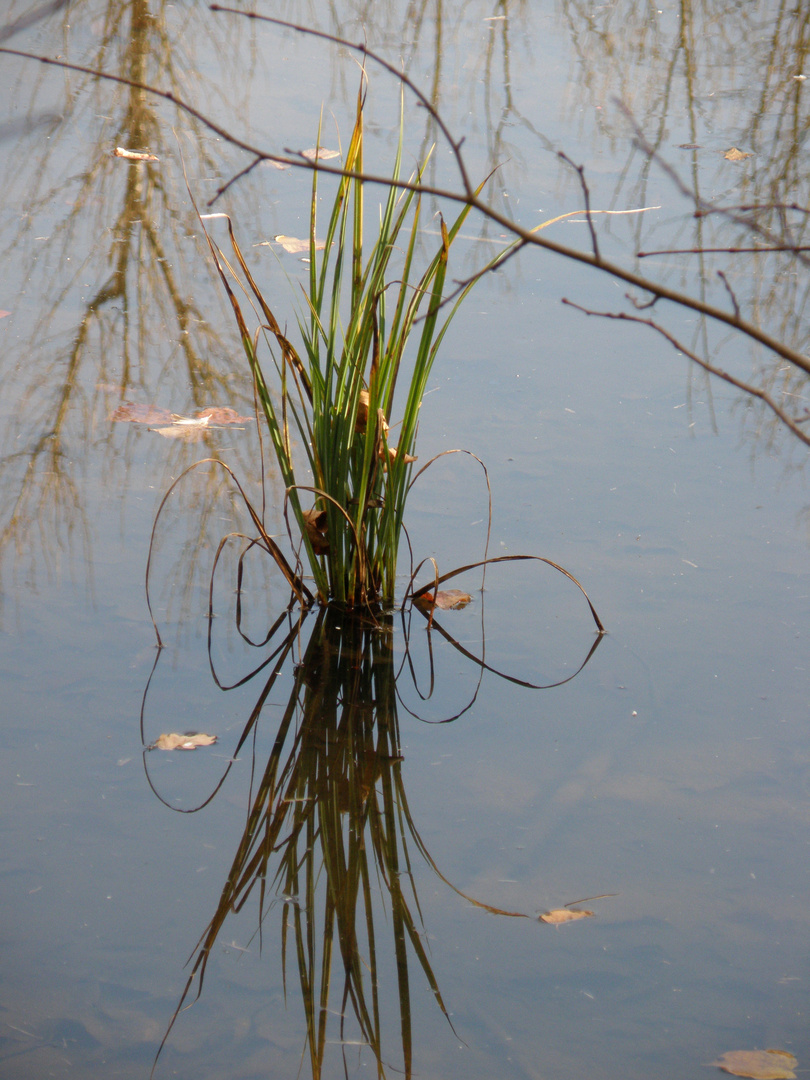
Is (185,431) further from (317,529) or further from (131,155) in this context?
(131,155)

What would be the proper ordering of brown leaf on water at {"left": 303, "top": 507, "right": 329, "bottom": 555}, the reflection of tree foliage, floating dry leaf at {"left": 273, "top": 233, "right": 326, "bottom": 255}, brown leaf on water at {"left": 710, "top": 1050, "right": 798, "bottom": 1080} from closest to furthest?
brown leaf on water at {"left": 710, "top": 1050, "right": 798, "bottom": 1080}, brown leaf on water at {"left": 303, "top": 507, "right": 329, "bottom": 555}, the reflection of tree foliage, floating dry leaf at {"left": 273, "top": 233, "right": 326, "bottom": 255}

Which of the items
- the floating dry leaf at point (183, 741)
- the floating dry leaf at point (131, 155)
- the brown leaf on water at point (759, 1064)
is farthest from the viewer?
the floating dry leaf at point (131, 155)

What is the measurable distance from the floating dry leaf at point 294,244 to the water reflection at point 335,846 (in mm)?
1783

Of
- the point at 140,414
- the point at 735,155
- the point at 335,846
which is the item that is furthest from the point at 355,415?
the point at 735,155

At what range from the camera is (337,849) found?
5.47ft

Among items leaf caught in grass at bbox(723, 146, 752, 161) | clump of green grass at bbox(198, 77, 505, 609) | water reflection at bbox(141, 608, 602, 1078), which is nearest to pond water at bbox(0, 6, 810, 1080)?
water reflection at bbox(141, 608, 602, 1078)

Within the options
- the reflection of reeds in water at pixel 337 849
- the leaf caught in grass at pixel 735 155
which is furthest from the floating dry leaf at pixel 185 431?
the leaf caught in grass at pixel 735 155

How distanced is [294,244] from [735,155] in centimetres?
213

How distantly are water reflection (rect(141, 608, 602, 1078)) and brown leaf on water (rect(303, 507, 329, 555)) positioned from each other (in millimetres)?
159

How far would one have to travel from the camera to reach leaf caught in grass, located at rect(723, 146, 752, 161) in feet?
14.4

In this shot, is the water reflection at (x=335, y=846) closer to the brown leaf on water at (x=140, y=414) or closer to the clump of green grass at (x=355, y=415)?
the clump of green grass at (x=355, y=415)

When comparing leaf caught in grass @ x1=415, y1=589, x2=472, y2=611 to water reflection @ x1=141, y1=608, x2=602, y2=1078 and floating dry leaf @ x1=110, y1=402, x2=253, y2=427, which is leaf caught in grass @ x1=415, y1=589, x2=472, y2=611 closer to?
water reflection @ x1=141, y1=608, x2=602, y2=1078

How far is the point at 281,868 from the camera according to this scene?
1622 millimetres

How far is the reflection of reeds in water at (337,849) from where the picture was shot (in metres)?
1.45
